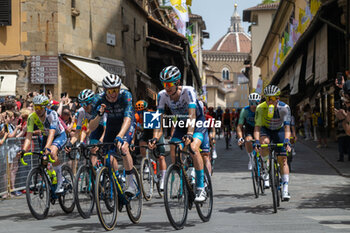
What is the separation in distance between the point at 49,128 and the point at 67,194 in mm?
1022

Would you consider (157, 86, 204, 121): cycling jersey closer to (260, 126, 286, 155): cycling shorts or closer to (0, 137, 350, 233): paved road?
(0, 137, 350, 233): paved road

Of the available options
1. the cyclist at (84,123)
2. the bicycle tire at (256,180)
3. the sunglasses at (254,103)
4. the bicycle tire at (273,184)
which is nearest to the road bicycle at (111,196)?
the cyclist at (84,123)

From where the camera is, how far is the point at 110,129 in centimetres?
926

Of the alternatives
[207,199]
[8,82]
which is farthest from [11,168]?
[8,82]

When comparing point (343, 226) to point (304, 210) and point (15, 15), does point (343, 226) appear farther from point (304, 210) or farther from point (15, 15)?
point (15, 15)

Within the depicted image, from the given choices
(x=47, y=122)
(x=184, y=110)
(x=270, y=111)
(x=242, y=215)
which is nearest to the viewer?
(x=184, y=110)

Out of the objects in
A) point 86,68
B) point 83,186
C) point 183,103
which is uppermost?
point 86,68

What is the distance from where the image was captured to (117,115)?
9062 mm

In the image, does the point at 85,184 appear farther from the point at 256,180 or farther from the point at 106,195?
the point at 256,180

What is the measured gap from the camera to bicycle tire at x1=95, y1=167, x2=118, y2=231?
312 inches

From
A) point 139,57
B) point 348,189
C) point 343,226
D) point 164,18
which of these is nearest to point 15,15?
point 139,57

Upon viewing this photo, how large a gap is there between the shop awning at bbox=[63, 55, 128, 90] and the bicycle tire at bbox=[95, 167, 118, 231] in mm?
15169

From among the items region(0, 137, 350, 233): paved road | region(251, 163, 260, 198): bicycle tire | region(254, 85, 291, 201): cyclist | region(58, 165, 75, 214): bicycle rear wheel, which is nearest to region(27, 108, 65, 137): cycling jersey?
region(58, 165, 75, 214): bicycle rear wheel

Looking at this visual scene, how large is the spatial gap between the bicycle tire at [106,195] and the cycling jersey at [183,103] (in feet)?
4.04
